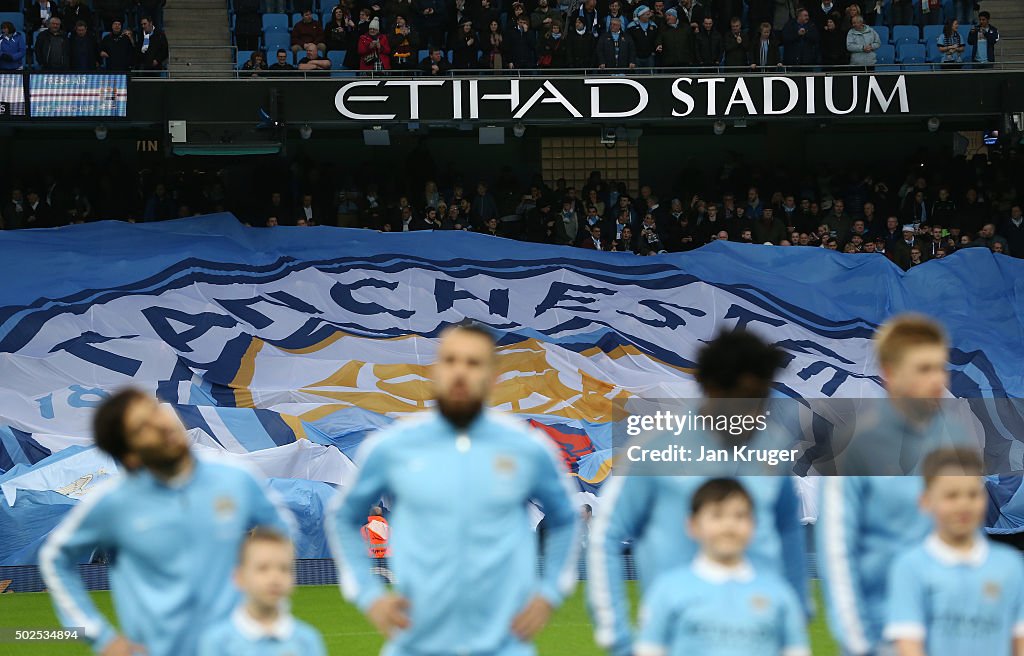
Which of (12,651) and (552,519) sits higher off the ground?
→ (552,519)

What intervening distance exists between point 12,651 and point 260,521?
673cm

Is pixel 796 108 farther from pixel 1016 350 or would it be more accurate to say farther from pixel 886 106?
pixel 1016 350

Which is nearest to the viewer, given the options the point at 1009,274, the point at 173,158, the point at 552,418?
the point at 552,418

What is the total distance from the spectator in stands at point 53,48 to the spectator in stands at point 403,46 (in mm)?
4118


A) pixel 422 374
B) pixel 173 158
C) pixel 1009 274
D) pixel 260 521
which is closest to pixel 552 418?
pixel 422 374

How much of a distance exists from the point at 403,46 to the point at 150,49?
3.24m

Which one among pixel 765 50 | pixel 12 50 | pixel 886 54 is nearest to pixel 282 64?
pixel 12 50

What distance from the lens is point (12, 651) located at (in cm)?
1137

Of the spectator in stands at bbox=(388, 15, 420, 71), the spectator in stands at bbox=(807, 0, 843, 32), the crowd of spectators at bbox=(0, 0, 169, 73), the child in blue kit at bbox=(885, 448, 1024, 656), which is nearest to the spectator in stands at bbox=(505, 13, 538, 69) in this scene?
the spectator in stands at bbox=(388, 15, 420, 71)

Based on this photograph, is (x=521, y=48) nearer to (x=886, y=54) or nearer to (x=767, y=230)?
(x=767, y=230)

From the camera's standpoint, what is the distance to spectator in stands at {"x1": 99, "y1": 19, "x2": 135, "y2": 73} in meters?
20.1

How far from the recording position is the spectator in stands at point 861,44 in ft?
69.8

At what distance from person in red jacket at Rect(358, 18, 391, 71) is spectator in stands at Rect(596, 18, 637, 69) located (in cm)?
279

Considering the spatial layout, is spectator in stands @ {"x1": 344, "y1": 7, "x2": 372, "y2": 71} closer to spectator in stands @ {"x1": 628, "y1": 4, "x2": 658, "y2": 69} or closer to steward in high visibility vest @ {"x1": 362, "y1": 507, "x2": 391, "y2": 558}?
spectator in stands @ {"x1": 628, "y1": 4, "x2": 658, "y2": 69}
